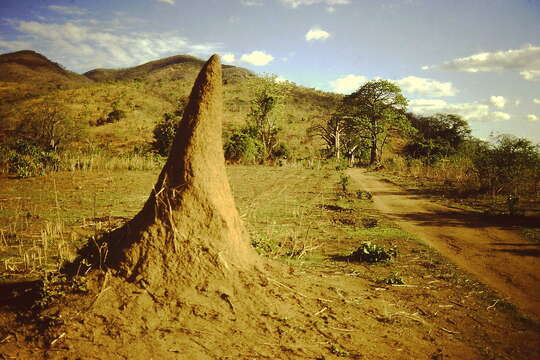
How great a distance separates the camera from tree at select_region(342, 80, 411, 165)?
28.5 meters

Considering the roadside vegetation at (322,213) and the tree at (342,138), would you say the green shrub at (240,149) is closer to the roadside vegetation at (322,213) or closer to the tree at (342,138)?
the roadside vegetation at (322,213)

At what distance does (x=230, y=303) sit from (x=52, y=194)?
9.51m

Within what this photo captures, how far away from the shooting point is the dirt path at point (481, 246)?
16.4 feet

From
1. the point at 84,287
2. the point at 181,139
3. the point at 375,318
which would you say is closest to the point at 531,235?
the point at 375,318

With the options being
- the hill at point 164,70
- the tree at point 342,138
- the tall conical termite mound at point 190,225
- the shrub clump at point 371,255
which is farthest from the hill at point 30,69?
the shrub clump at point 371,255

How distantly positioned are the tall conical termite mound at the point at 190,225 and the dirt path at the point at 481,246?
4.19 meters

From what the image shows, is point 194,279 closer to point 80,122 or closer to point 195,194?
point 195,194

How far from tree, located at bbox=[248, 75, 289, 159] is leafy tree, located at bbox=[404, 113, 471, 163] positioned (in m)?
14.9

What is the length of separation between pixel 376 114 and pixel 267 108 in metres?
10.2

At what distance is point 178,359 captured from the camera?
2.77 metres

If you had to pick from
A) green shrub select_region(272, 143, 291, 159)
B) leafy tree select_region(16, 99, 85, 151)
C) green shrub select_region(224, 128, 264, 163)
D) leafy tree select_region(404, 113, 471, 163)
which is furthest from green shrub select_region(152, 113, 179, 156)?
leafy tree select_region(404, 113, 471, 163)

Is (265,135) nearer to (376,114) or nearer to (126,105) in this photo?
(376,114)

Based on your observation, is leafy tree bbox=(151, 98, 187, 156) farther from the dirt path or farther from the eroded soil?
the eroded soil

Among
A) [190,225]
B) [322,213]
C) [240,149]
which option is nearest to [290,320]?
[190,225]
